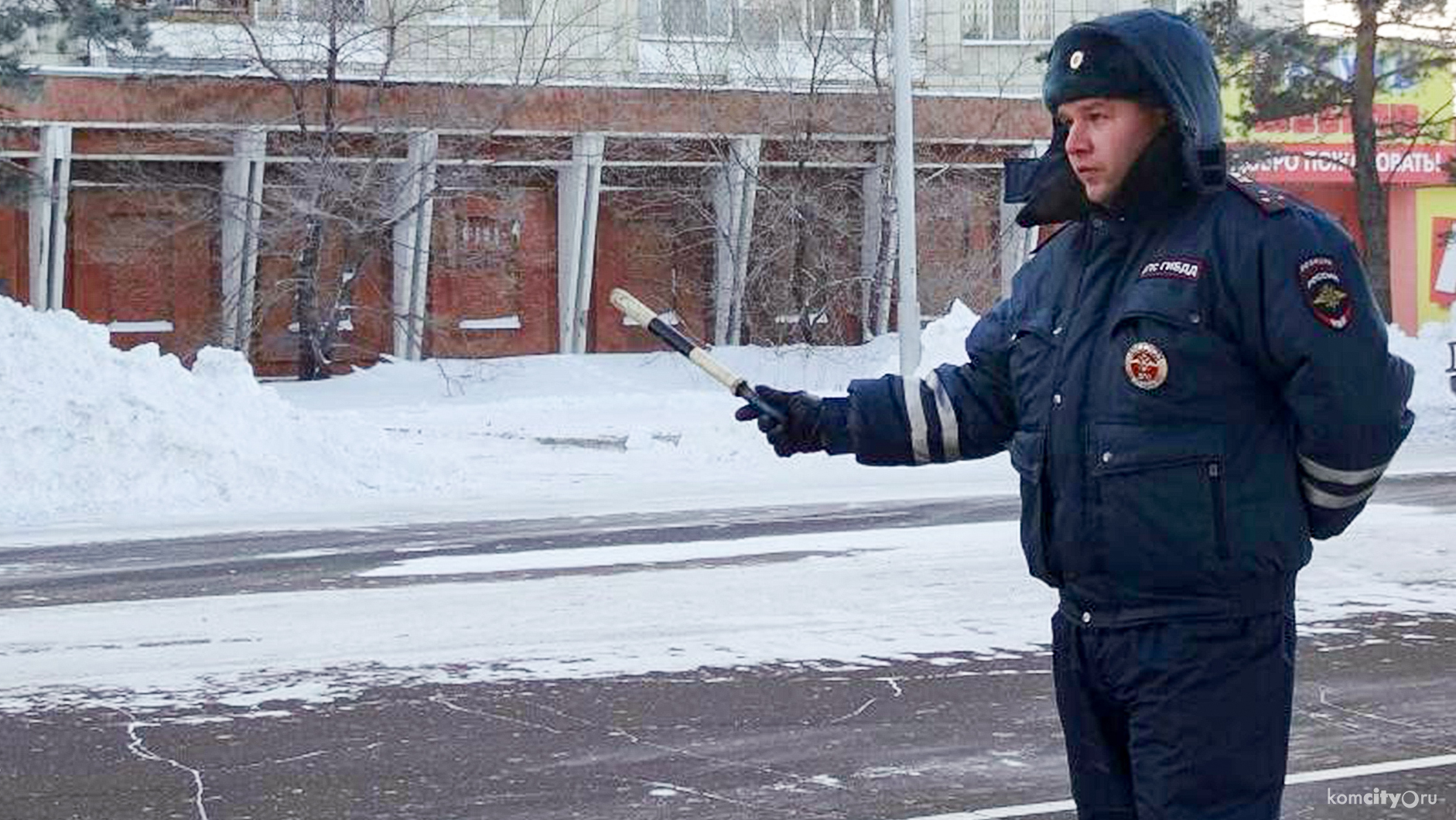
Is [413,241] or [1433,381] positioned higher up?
[413,241]

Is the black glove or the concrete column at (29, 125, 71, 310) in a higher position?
the concrete column at (29, 125, 71, 310)

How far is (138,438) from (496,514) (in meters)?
3.03

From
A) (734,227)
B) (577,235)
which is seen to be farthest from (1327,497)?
(734,227)

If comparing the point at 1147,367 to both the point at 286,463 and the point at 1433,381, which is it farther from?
the point at 1433,381

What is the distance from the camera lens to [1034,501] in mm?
3875

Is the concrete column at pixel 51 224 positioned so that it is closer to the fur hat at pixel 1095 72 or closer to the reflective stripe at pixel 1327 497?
the fur hat at pixel 1095 72

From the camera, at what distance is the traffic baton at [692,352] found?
14.1 ft

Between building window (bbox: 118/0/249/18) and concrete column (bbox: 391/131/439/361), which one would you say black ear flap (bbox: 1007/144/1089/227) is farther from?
building window (bbox: 118/0/249/18)

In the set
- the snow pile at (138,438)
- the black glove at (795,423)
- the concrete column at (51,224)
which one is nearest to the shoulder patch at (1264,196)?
the black glove at (795,423)

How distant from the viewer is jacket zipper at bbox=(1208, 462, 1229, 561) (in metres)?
3.63

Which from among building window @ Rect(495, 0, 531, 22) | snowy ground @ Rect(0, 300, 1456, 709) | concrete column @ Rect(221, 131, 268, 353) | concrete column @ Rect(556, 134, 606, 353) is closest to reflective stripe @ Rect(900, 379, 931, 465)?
snowy ground @ Rect(0, 300, 1456, 709)

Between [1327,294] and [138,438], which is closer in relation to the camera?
[1327,294]

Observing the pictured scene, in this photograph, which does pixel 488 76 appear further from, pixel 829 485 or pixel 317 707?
pixel 317 707

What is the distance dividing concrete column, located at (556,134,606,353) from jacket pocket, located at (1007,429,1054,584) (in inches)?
1063
